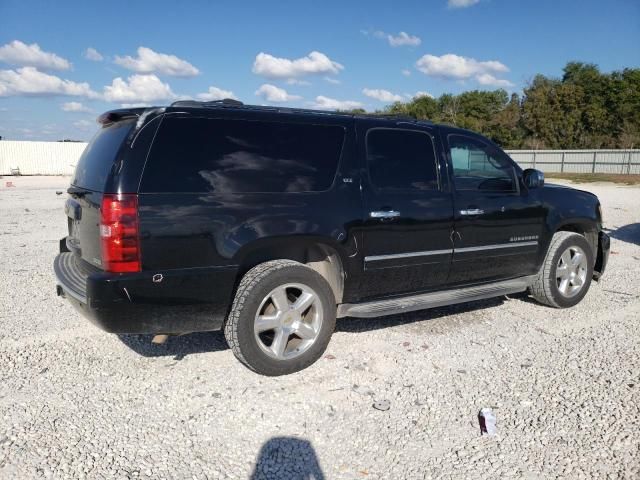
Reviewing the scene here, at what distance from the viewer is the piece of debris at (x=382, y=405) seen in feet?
11.2

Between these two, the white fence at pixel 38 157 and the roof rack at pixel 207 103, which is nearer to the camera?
the roof rack at pixel 207 103

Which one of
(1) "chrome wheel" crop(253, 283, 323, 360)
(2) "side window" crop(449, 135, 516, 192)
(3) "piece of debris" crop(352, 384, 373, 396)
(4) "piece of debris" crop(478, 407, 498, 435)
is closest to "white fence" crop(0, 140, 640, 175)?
(2) "side window" crop(449, 135, 516, 192)

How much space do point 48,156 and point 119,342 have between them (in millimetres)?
40342

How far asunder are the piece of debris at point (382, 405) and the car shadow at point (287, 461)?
0.60 m

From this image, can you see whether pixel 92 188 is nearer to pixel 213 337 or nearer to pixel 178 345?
pixel 178 345

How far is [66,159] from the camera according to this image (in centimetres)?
A: 4025

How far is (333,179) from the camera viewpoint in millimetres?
4078

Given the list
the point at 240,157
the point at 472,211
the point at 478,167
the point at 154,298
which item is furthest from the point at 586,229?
the point at 154,298

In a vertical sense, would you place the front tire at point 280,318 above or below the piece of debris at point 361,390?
above

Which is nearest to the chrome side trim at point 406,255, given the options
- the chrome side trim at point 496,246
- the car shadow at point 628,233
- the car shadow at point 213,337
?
the chrome side trim at point 496,246

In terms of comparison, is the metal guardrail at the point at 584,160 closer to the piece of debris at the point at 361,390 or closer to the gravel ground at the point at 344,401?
the gravel ground at the point at 344,401

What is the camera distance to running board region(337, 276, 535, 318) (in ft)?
13.9

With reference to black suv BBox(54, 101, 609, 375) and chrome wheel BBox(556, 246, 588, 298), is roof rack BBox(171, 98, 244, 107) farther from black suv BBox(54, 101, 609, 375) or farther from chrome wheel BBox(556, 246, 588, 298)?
chrome wheel BBox(556, 246, 588, 298)

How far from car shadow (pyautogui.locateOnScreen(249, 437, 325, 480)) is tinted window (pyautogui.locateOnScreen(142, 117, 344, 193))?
5.41 ft
